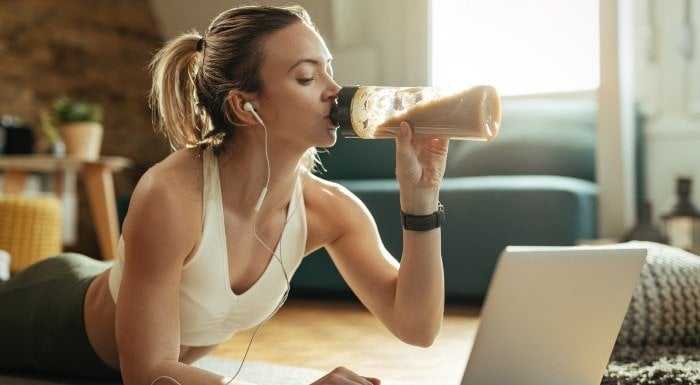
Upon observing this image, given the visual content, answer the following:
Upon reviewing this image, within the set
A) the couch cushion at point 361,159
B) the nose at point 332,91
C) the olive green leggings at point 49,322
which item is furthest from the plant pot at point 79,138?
the nose at point 332,91

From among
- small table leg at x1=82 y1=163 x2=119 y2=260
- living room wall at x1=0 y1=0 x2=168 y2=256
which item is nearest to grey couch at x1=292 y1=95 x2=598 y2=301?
small table leg at x1=82 y1=163 x2=119 y2=260

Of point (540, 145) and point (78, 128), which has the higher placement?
point (78, 128)

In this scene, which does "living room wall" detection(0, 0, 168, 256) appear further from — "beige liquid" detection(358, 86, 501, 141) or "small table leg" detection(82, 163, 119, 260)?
"beige liquid" detection(358, 86, 501, 141)

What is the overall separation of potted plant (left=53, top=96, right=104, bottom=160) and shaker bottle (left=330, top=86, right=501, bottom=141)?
8.70 ft

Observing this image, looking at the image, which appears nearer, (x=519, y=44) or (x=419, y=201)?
(x=419, y=201)

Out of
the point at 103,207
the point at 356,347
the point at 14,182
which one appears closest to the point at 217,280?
the point at 356,347

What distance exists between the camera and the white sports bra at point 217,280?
109cm

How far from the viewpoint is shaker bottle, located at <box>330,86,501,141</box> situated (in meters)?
0.92

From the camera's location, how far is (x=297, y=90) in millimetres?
1035

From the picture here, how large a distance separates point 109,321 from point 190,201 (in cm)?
32

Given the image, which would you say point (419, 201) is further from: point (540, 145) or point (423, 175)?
point (540, 145)

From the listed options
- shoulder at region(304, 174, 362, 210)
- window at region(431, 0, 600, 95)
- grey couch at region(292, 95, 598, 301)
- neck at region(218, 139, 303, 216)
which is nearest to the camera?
neck at region(218, 139, 303, 216)

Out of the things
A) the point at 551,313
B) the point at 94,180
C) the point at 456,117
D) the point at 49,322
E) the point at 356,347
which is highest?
the point at 456,117

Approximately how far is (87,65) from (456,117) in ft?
12.0
